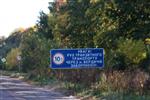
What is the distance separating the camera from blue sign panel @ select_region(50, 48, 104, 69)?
31.4m

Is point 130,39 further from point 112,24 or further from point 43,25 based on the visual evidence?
point 43,25

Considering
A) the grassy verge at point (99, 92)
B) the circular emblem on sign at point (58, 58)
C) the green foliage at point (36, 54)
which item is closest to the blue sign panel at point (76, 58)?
the circular emblem on sign at point (58, 58)

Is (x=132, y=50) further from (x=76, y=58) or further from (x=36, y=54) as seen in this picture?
(x=36, y=54)

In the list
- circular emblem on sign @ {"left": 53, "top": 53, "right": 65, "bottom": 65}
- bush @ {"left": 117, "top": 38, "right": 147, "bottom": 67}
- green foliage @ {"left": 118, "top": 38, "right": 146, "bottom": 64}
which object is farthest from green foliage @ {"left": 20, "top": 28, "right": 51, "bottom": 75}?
green foliage @ {"left": 118, "top": 38, "right": 146, "bottom": 64}

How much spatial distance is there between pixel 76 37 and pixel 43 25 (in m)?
18.7

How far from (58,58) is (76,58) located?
111 centimetres

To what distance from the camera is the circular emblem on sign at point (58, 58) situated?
3136 cm

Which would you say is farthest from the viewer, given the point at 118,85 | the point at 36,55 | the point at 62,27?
the point at 36,55

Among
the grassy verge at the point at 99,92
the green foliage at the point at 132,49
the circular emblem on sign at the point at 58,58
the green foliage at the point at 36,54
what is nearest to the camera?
Answer: the grassy verge at the point at 99,92

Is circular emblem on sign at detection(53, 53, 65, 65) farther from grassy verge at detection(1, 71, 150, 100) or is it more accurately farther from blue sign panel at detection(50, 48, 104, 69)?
grassy verge at detection(1, 71, 150, 100)

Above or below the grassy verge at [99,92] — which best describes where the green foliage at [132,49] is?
above

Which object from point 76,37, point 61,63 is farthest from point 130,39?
point 76,37

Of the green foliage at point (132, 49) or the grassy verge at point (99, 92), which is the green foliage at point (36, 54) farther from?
the green foliage at point (132, 49)

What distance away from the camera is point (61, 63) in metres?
31.5
